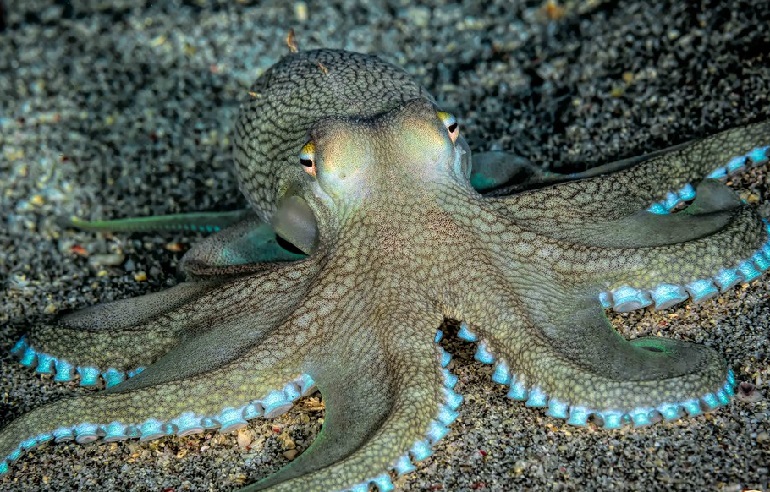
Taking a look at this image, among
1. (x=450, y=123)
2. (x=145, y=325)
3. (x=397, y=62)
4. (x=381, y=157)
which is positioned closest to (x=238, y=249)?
(x=145, y=325)

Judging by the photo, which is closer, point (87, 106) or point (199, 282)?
point (199, 282)

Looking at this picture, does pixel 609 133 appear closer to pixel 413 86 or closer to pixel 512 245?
pixel 413 86

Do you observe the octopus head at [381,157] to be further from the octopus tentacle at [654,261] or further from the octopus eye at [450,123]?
the octopus tentacle at [654,261]

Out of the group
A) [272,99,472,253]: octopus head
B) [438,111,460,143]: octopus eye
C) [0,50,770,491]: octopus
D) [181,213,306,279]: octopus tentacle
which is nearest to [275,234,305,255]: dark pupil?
[181,213,306,279]: octopus tentacle

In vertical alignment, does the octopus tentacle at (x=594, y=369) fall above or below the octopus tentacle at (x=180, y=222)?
above

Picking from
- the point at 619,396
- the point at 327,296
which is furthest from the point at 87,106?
the point at 619,396

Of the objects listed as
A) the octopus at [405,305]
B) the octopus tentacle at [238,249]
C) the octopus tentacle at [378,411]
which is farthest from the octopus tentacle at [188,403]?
the octopus tentacle at [238,249]

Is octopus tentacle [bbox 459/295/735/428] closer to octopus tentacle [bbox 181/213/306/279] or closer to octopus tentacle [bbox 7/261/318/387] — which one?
octopus tentacle [bbox 7/261/318/387]
